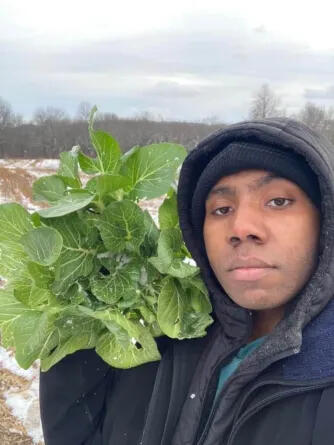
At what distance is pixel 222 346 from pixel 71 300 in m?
0.46

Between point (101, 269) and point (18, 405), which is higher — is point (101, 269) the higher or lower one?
the higher one

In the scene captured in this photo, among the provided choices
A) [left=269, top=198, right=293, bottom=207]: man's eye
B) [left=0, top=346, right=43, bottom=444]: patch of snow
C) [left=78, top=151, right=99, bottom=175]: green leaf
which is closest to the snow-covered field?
[left=0, top=346, right=43, bottom=444]: patch of snow

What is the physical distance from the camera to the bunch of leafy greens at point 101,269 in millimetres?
1228

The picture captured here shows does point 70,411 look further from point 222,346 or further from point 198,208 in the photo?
point 198,208

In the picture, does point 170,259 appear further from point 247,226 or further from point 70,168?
point 70,168

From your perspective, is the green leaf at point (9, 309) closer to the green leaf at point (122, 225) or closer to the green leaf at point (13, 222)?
the green leaf at point (13, 222)

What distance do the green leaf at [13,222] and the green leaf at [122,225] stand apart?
0.70 feet

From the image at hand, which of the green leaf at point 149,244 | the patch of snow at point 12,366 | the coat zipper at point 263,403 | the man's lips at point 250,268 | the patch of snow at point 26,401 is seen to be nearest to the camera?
the coat zipper at point 263,403

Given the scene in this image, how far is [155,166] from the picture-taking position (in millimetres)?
1316

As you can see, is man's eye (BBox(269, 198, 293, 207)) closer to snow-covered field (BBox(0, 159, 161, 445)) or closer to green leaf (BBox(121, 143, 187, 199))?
green leaf (BBox(121, 143, 187, 199))

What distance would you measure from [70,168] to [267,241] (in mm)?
615

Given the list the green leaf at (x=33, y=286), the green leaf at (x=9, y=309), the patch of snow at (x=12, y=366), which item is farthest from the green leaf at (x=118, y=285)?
the patch of snow at (x=12, y=366)

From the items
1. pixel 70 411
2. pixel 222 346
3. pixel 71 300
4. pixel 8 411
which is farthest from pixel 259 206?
pixel 8 411

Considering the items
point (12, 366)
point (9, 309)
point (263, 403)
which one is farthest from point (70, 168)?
point (12, 366)
